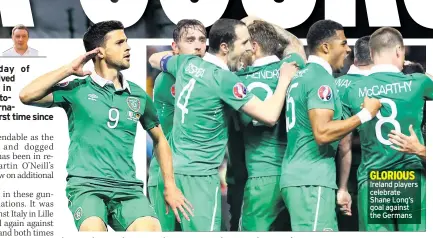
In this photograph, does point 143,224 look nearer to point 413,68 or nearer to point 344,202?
point 344,202

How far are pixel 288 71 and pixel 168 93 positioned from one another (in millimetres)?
923

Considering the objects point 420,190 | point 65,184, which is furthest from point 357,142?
point 65,184

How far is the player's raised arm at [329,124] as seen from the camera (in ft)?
16.2

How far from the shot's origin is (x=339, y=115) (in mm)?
5020

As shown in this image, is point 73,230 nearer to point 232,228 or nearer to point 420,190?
point 232,228

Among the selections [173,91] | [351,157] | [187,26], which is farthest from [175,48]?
[351,157]

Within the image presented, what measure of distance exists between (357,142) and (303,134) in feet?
1.44

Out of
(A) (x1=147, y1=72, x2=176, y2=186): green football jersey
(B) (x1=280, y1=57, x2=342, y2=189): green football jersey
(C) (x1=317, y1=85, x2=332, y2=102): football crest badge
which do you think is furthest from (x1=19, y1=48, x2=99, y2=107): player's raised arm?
(C) (x1=317, y1=85, x2=332, y2=102): football crest badge

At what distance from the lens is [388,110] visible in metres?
5.07

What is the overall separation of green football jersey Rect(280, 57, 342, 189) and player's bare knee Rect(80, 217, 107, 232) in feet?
4.48

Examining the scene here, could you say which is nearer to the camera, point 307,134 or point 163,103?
point 307,134

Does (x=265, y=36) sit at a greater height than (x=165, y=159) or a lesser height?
greater

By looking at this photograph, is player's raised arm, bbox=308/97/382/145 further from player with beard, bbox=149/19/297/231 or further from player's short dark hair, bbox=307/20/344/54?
player's short dark hair, bbox=307/20/344/54

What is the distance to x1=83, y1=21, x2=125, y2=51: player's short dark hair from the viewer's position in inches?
201
